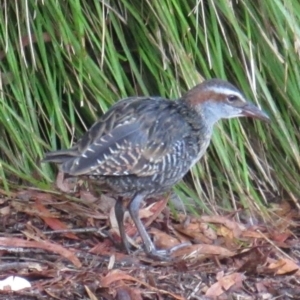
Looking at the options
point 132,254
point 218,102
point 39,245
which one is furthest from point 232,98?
point 39,245

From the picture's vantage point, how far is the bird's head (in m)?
4.93

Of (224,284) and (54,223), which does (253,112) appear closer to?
(224,284)

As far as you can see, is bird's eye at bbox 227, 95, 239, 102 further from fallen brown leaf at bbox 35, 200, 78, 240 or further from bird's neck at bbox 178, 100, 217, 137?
fallen brown leaf at bbox 35, 200, 78, 240

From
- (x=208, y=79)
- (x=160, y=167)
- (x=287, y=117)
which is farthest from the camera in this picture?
(x=287, y=117)

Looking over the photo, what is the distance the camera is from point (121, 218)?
4777 mm

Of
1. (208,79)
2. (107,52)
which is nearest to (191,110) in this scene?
(208,79)

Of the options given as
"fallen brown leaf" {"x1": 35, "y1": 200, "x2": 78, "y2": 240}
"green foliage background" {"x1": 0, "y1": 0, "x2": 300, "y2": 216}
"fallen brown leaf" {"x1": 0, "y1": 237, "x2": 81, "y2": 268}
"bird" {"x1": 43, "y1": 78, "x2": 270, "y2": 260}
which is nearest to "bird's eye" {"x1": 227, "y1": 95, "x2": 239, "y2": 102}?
"bird" {"x1": 43, "y1": 78, "x2": 270, "y2": 260}

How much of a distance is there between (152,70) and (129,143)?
79 centimetres

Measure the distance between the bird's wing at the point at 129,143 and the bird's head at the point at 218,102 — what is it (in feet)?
0.46

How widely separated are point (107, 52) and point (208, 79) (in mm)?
551

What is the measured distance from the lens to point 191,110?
493 cm

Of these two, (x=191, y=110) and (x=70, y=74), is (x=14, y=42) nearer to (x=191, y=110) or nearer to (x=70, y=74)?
(x=70, y=74)

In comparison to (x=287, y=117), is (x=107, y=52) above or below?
above

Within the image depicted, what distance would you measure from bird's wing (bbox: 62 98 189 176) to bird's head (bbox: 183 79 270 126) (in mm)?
139
